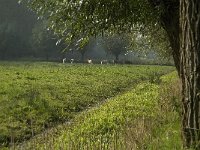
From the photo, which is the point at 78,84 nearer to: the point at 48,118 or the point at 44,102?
the point at 44,102

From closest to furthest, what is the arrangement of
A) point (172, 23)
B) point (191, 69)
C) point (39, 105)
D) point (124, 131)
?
point (191, 69) < point (124, 131) < point (172, 23) < point (39, 105)

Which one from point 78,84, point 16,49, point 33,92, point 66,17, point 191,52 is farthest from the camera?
point 16,49

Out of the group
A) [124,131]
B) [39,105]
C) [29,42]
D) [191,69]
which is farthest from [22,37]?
[191,69]

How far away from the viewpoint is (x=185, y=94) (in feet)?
28.4

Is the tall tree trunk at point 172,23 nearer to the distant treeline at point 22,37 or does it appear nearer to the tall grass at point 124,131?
the tall grass at point 124,131

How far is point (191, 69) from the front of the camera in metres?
8.46

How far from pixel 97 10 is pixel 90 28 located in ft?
3.04

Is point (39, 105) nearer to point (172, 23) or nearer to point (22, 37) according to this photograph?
point (172, 23)

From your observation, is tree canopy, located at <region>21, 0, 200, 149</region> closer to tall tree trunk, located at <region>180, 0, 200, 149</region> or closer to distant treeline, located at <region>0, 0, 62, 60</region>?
tall tree trunk, located at <region>180, 0, 200, 149</region>

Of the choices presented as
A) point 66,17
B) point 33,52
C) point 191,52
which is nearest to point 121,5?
point 66,17

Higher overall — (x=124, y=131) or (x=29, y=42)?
(x=29, y=42)

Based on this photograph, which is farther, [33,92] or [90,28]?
[33,92]

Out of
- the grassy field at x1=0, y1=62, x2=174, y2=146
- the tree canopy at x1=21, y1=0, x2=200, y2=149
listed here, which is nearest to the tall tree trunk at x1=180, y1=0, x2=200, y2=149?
the tree canopy at x1=21, y1=0, x2=200, y2=149

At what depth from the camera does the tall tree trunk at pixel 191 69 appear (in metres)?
8.36
